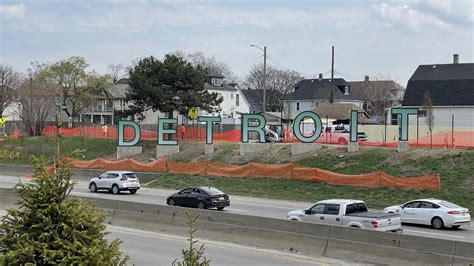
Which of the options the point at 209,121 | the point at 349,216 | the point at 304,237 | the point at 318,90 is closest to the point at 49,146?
the point at 209,121

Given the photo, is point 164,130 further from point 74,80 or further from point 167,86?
point 74,80

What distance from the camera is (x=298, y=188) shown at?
38375 mm

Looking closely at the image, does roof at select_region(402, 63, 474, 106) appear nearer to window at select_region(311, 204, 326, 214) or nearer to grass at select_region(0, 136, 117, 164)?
grass at select_region(0, 136, 117, 164)

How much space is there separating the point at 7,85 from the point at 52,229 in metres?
117

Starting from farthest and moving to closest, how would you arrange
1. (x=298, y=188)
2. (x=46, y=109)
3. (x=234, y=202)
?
(x=46, y=109), (x=298, y=188), (x=234, y=202)

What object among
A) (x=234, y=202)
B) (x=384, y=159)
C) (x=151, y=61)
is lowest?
(x=234, y=202)

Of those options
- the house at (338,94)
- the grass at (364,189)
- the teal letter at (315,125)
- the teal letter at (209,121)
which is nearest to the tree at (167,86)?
the teal letter at (209,121)

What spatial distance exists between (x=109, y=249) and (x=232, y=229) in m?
13.0

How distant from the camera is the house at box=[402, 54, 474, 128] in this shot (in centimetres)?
6031

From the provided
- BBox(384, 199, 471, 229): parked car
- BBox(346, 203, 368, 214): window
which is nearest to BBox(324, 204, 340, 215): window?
BBox(346, 203, 368, 214): window

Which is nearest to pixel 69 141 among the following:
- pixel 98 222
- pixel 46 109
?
pixel 46 109

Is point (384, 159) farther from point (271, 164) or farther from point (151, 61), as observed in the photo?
point (151, 61)

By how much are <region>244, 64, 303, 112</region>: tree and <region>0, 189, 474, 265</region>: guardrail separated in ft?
310

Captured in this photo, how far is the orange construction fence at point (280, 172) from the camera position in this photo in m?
34.3
